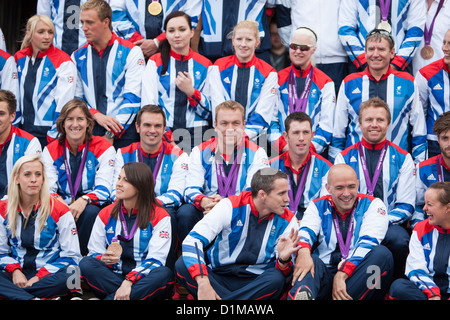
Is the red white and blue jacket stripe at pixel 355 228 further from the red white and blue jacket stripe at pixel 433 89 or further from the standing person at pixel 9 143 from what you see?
the standing person at pixel 9 143

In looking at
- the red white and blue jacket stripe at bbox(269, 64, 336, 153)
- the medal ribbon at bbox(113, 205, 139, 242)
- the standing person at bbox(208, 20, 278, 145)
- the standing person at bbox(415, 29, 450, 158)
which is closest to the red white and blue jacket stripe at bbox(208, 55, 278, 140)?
the standing person at bbox(208, 20, 278, 145)

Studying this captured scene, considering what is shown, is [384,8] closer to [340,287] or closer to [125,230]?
[340,287]

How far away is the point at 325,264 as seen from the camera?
15.7 ft

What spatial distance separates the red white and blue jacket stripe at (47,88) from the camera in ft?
19.6

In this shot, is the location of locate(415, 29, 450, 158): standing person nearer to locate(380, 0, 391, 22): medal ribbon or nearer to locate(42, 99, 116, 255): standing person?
locate(380, 0, 391, 22): medal ribbon

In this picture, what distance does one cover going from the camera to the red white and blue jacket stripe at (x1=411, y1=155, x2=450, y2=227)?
5211mm

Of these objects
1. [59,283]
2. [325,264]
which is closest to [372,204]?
[325,264]

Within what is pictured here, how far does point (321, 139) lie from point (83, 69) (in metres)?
2.44

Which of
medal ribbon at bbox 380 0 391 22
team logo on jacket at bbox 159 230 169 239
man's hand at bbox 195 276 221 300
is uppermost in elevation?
medal ribbon at bbox 380 0 391 22

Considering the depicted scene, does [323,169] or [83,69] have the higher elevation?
[83,69]

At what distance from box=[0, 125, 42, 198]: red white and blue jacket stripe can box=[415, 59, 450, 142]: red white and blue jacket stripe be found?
12.0 ft

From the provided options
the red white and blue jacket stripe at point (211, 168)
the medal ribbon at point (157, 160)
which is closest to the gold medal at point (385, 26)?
the red white and blue jacket stripe at point (211, 168)

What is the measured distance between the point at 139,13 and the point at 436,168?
11.2 ft
